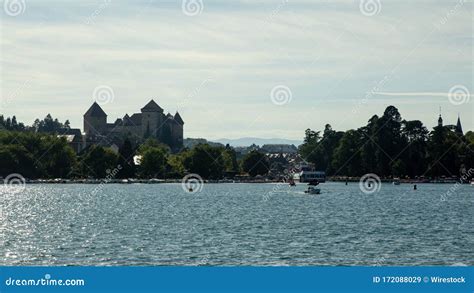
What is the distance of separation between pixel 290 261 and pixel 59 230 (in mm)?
29610

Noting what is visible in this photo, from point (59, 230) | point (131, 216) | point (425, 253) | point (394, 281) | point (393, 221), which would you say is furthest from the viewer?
point (131, 216)

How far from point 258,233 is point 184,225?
36.4 ft

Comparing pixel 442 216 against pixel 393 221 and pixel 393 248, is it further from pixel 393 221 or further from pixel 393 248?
pixel 393 248

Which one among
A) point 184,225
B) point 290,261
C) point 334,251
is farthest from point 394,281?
point 184,225

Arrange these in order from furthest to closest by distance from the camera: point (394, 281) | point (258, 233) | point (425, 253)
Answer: point (258, 233), point (425, 253), point (394, 281)

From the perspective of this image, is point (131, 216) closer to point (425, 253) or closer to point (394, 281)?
point (425, 253)

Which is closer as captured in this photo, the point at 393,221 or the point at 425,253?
the point at 425,253

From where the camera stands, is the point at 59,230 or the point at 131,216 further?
the point at 131,216

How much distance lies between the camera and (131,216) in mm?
93375

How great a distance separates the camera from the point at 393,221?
85.2 metres

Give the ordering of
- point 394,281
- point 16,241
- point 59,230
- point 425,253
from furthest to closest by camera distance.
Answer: point 59,230 < point 16,241 < point 425,253 < point 394,281

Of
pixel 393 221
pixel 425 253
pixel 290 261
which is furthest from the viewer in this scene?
pixel 393 221

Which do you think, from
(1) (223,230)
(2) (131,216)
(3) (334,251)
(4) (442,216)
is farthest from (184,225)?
(4) (442,216)

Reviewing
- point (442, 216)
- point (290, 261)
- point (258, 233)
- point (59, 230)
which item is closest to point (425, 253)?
point (290, 261)
